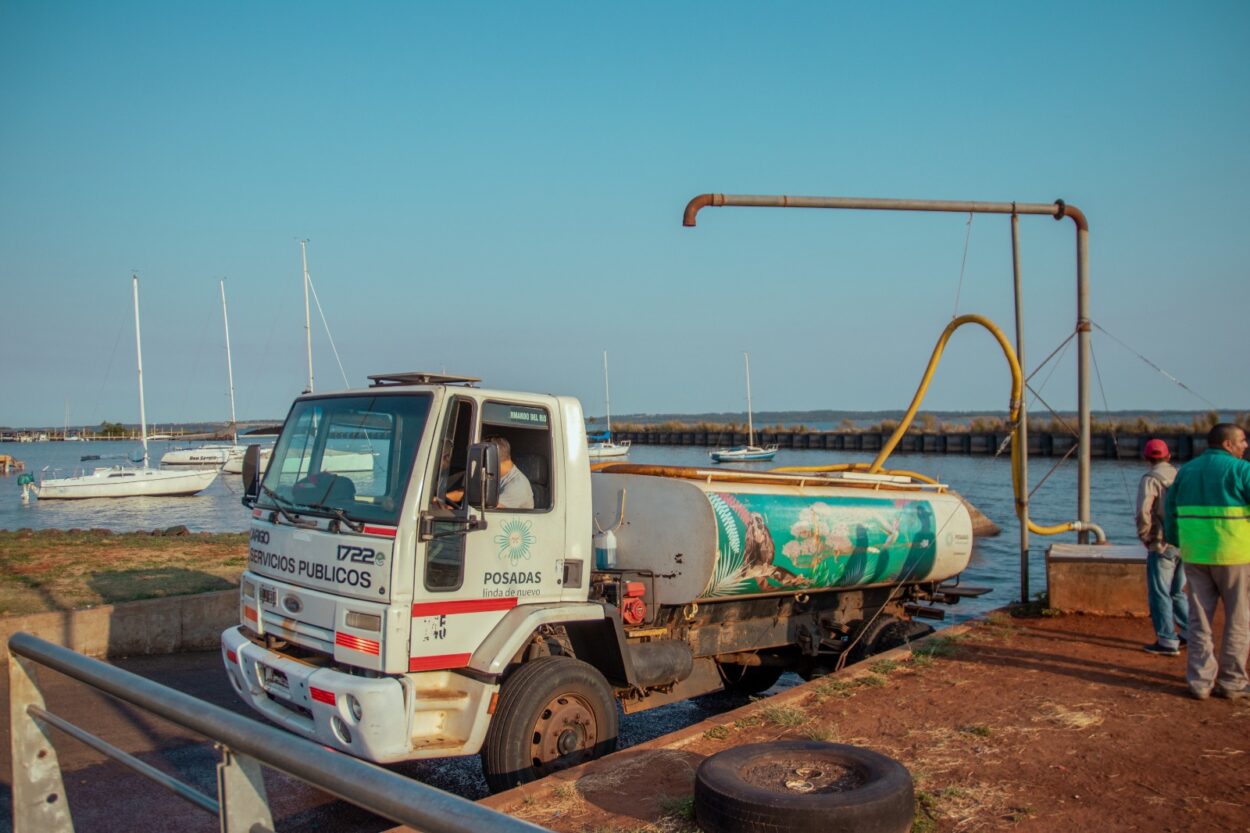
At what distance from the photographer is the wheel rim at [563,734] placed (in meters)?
6.24

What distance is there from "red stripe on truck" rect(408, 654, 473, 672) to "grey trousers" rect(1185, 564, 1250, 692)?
18.1 feet

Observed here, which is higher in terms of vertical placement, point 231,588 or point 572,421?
point 572,421

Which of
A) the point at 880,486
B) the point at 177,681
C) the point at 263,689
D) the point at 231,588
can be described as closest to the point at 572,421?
the point at 263,689

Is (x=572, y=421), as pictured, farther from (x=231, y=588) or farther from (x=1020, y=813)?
(x=231, y=588)

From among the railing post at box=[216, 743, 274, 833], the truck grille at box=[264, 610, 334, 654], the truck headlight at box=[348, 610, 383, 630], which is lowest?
the truck grille at box=[264, 610, 334, 654]

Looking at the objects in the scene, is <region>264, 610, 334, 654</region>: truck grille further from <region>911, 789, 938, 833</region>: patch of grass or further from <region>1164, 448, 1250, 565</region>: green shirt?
<region>1164, 448, 1250, 565</region>: green shirt

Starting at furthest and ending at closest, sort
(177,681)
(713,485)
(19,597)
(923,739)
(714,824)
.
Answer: (19,597), (177,681), (713,485), (923,739), (714,824)

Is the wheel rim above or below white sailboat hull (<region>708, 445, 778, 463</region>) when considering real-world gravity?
above

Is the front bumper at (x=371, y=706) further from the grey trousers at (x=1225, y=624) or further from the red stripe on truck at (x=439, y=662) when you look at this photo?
the grey trousers at (x=1225, y=624)

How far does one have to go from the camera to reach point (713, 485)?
8.02m

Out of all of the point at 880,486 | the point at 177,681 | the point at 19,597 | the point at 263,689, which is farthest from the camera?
the point at 19,597

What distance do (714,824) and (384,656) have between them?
2.11m

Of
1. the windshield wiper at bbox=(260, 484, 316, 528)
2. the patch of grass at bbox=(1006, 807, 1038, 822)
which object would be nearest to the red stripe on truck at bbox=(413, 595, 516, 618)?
the windshield wiper at bbox=(260, 484, 316, 528)

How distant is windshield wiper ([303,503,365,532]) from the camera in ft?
19.4
